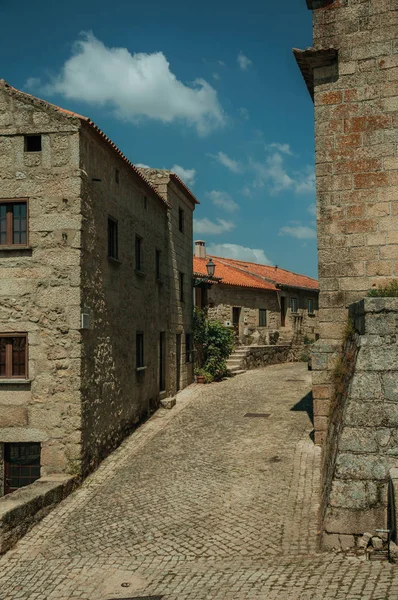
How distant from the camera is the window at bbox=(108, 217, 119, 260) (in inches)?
479

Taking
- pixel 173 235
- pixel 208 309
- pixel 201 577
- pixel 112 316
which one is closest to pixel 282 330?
pixel 208 309

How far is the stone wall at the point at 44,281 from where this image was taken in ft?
32.7

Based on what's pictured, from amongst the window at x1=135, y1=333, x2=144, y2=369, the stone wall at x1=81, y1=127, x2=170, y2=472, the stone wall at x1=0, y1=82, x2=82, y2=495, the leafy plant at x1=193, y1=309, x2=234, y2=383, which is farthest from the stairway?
the stone wall at x1=0, y1=82, x2=82, y2=495

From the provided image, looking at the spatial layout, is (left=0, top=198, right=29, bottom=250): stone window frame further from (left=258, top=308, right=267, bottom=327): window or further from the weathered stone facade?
(left=258, top=308, right=267, bottom=327): window

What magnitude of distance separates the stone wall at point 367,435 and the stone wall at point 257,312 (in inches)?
697

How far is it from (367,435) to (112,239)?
772 centimetres

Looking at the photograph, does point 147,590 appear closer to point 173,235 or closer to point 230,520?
point 230,520

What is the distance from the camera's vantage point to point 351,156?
10164 millimetres

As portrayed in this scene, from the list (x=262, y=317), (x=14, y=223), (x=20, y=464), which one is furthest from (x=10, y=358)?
(x=262, y=317)

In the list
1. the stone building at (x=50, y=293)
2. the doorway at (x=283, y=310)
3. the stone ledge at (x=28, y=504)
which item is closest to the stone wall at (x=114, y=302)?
the stone building at (x=50, y=293)

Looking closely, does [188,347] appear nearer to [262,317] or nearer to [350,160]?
[262,317]

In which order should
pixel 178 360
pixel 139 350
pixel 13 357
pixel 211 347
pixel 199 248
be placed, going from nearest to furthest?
1. pixel 13 357
2. pixel 139 350
3. pixel 178 360
4. pixel 211 347
5. pixel 199 248

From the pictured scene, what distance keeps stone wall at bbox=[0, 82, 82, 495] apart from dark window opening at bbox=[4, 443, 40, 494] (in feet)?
0.68

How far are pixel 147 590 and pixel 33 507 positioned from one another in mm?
3068
